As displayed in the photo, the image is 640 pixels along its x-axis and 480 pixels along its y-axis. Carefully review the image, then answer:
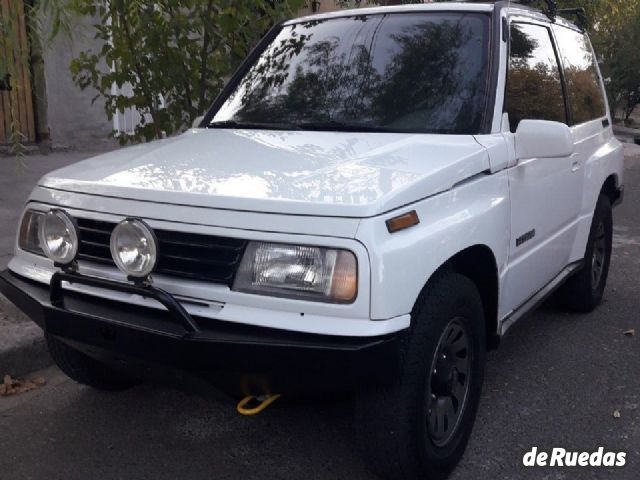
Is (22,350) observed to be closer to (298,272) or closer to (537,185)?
(298,272)

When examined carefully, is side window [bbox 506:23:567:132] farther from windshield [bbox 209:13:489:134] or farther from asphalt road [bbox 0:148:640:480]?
asphalt road [bbox 0:148:640:480]

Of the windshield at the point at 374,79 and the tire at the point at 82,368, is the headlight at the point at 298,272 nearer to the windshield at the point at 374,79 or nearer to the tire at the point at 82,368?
the windshield at the point at 374,79

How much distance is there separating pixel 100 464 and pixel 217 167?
4.57 ft

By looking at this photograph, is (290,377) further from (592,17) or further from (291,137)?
(592,17)

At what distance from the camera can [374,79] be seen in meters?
3.76

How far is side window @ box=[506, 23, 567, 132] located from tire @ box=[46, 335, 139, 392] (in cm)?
232

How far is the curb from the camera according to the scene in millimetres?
4168

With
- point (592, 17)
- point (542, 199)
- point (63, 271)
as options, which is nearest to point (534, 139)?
point (542, 199)

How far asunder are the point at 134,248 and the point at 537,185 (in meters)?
2.06

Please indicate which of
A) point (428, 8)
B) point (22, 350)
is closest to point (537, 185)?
point (428, 8)

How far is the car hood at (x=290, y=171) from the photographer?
262cm

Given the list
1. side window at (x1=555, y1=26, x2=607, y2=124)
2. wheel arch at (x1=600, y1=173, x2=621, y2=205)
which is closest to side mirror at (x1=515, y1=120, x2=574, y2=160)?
side window at (x1=555, y1=26, x2=607, y2=124)

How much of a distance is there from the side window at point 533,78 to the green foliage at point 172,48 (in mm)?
1655

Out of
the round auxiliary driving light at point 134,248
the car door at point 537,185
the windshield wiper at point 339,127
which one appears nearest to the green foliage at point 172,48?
the windshield wiper at point 339,127
